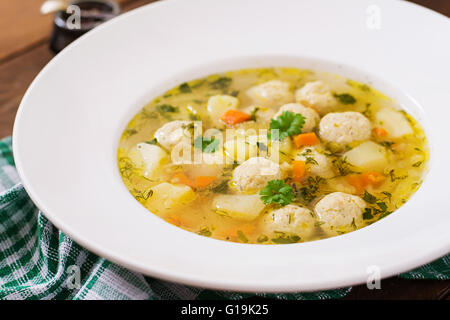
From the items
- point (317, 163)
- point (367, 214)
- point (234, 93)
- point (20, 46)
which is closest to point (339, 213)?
point (367, 214)

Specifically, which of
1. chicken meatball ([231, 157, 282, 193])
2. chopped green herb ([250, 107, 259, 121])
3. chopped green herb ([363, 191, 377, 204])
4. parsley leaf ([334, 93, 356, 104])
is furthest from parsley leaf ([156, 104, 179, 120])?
chopped green herb ([363, 191, 377, 204])

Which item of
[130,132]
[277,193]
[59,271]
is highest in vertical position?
[277,193]

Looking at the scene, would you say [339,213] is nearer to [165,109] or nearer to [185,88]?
[165,109]

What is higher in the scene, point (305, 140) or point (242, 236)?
point (305, 140)

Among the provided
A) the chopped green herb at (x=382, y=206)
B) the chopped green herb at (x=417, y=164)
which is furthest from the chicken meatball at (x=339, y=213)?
the chopped green herb at (x=417, y=164)

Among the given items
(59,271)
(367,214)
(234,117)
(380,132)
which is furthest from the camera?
(234,117)

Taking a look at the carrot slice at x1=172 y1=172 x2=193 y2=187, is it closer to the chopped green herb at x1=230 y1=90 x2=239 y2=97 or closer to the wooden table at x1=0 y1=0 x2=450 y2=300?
the chopped green herb at x1=230 y1=90 x2=239 y2=97
